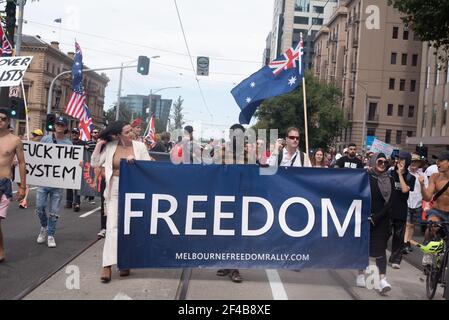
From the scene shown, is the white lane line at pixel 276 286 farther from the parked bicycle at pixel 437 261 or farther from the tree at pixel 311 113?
the tree at pixel 311 113

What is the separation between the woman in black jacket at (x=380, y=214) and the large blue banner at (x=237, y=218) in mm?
168

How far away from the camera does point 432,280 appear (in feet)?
22.0

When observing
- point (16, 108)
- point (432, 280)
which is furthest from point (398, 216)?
→ point (16, 108)

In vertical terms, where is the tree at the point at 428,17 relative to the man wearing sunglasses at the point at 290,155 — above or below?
above

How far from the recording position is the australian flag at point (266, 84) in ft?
32.3

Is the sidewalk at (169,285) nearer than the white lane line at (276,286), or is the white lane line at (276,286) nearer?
the sidewalk at (169,285)

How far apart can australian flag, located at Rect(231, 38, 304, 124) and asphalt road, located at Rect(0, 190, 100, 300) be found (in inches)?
130

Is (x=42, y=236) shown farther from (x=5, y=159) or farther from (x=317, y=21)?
(x=317, y=21)

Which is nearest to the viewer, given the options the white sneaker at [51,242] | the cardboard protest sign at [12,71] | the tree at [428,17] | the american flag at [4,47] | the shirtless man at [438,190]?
the shirtless man at [438,190]


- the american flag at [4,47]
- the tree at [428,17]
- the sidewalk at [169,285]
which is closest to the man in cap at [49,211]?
the sidewalk at [169,285]

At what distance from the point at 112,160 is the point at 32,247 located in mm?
2541

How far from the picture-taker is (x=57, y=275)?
22.7ft

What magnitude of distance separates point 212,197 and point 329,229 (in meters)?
1.39
